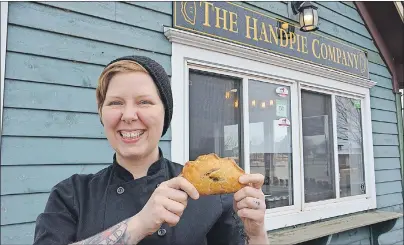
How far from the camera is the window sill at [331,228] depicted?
129 inches

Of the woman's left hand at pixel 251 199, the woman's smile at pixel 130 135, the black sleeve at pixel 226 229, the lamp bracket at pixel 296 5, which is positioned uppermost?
the lamp bracket at pixel 296 5

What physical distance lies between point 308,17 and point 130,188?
3175 millimetres

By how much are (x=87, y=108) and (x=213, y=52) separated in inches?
49.7

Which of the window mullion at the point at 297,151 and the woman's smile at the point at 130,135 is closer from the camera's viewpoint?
the woman's smile at the point at 130,135

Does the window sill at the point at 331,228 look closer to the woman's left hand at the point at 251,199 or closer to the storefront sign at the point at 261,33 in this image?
the storefront sign at the point at 261,33

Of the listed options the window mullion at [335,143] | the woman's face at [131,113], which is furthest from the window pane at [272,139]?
the woman's face at [131,113]

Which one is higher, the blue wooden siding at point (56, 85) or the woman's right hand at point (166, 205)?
the blue wooden siding at point (56, 85)

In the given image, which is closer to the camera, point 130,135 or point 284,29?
point 130,135

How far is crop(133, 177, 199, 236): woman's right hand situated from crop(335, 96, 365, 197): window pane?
12.9 feet

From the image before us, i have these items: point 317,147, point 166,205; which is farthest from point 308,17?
point 166,205

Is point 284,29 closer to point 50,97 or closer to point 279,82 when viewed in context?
point 279,82

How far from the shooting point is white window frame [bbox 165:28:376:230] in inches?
110

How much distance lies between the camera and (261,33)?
11.5ft

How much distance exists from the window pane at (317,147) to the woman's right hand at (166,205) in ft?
10.6
